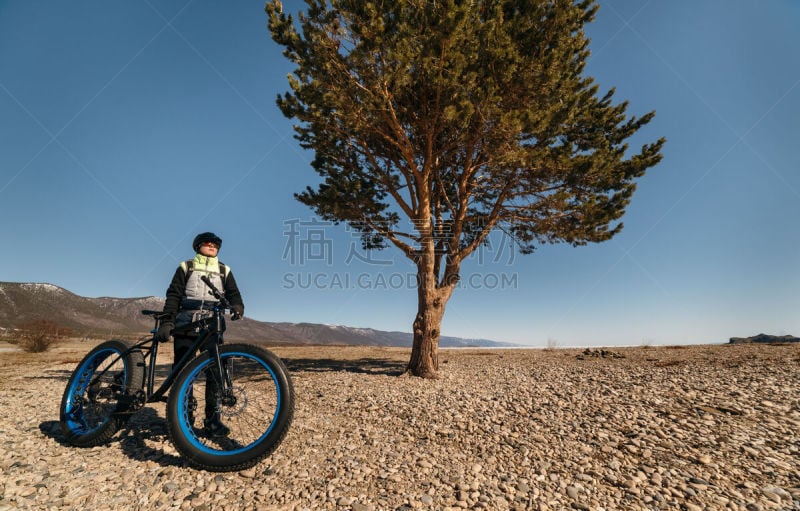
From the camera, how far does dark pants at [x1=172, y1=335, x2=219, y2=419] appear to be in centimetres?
380

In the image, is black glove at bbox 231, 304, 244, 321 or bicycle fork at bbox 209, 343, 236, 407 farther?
black glove at bbox 231, 304, 244, 321

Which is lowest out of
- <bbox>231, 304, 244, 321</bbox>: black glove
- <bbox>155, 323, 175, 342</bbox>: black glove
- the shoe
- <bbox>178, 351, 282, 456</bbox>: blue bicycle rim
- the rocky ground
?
the rocky ground

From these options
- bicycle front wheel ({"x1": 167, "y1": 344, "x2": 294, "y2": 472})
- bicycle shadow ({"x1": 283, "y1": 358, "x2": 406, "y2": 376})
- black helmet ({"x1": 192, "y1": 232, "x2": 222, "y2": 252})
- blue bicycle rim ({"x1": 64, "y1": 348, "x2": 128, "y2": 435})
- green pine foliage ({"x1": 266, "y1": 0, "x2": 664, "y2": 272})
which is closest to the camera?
bicycle front wheel ({"x1": 167, "y1": 344, "x2": 294, "y2": 472})

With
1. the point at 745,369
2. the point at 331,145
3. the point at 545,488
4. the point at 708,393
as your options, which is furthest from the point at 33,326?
the point at 745,369

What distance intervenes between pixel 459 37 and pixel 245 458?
857cm

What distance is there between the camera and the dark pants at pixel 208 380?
150 inches

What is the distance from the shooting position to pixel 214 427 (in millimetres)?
3914

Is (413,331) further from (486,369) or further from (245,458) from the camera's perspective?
(245,458)

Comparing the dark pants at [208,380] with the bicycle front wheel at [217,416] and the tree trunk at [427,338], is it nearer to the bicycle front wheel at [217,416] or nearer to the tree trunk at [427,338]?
the bicycle front wheel at [217,416]

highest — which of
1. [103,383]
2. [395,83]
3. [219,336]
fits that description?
[395,83]

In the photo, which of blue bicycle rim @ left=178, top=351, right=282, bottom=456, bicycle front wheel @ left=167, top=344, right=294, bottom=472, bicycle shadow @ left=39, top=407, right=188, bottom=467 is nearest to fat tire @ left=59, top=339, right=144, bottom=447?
bicycle shadow @ left=39, top=407, right=188, bottom=467

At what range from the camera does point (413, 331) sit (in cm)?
987

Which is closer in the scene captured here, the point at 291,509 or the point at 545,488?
the point at 291,509

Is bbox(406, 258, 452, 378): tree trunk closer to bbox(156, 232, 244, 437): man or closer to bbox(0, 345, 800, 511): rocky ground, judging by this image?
bbox(0, 345, 800, 511): rocky ground
